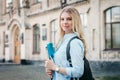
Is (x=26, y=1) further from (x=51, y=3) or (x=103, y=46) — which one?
(x=103, y=46)

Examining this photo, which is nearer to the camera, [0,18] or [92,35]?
[92,35]

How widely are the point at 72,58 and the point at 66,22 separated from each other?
1.17 ft

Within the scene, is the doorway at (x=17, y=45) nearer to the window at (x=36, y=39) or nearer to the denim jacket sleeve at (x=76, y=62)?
the window at (x=36, y=39)

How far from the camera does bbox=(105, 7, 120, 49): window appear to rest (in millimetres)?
21969

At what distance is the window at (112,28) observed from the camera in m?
22.0

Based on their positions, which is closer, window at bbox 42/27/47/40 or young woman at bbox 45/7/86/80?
young woman at bbox 45/7/86/80

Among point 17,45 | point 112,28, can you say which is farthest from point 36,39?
point 112,28

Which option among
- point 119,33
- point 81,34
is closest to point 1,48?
point 119,33

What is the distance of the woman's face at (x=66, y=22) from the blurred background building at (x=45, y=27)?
13529 millimetres

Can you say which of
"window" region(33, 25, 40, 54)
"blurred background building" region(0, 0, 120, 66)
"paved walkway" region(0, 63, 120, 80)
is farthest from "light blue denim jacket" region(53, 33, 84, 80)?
"window" region(33, 25, 40, 54)

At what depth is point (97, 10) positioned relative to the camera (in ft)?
75.0

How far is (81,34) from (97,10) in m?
19.7

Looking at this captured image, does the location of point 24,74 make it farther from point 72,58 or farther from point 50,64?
point 72,58

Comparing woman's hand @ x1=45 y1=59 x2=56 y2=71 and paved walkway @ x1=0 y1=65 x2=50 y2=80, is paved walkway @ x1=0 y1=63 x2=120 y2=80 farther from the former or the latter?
woman's hand @ x1=45 y1=59 x2=56 y2=71
